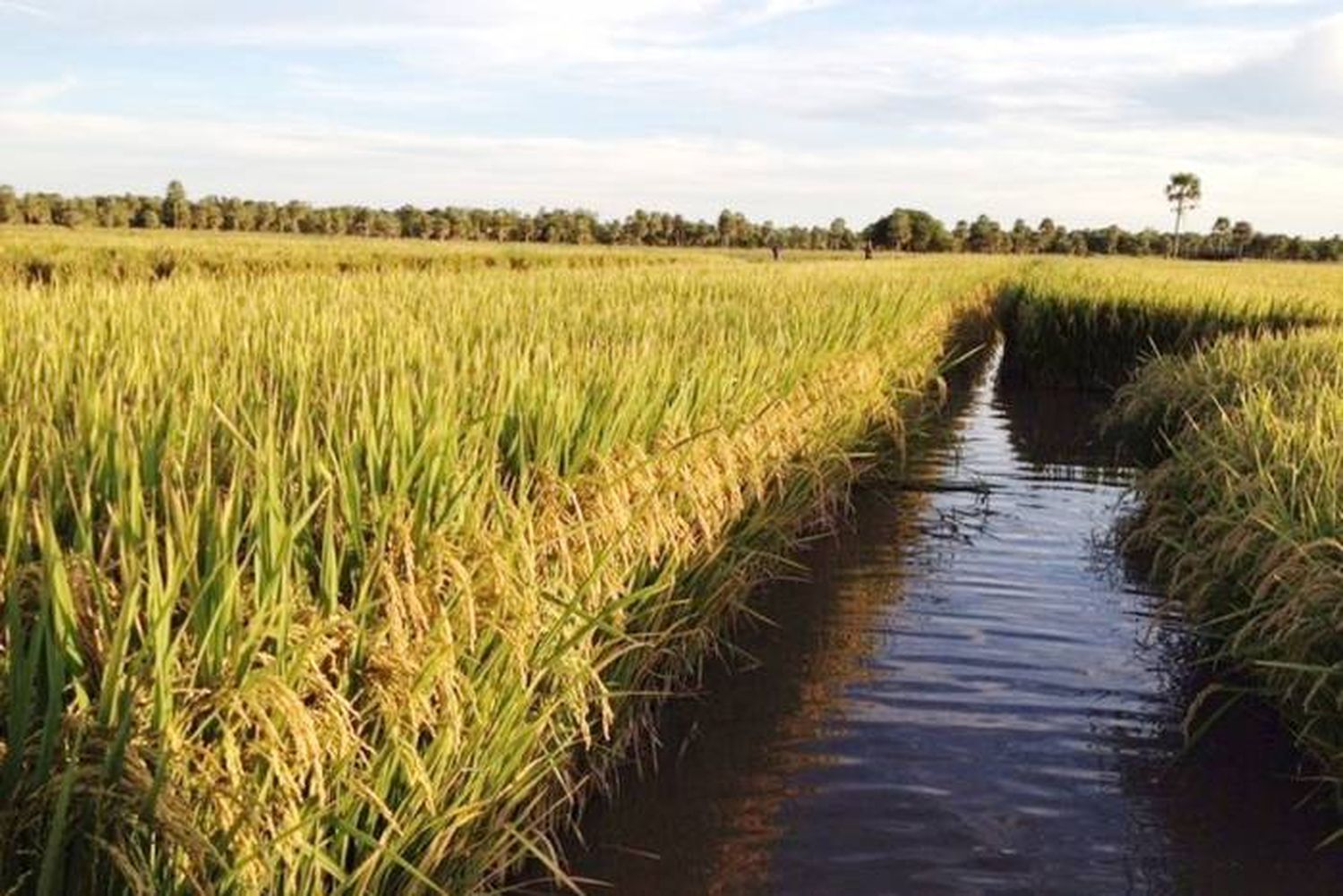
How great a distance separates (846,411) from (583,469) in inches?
141

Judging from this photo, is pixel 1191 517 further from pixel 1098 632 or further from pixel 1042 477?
pixel 1042 477

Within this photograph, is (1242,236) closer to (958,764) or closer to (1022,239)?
(1022,239)

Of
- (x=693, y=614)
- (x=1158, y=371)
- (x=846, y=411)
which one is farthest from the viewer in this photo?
(x=1158, y=371)

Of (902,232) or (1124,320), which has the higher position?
(902,232)

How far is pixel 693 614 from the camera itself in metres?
4.52

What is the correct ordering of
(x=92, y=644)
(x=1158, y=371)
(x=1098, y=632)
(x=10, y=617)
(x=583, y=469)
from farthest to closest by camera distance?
(x=1158, y=371) < (x=1098, y=632) < (x=583, y=469) < (x=92, y=644) < (x=10, y=617)

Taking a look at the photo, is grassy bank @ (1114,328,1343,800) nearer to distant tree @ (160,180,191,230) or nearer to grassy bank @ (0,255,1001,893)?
grassy bank @ (0,255,1001,893)

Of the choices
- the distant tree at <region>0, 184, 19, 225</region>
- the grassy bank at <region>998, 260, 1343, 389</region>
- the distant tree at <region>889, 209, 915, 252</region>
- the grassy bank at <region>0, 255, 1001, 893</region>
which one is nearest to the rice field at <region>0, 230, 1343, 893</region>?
the grassy bank at <region>0, 255, 1001, 893</region>

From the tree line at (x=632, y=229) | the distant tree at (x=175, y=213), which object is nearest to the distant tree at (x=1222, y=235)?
the tree line at (x=632, y=229)

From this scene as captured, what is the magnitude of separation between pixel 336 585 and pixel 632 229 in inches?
3958

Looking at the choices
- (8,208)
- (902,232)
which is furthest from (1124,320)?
(902,232)

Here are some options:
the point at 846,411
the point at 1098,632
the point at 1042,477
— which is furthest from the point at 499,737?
the point at 1042,477

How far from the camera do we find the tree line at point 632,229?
83312mm

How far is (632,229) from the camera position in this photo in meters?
101
